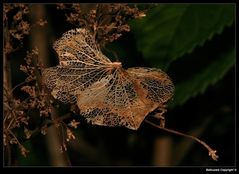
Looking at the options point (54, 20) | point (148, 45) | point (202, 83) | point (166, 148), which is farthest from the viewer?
point (166, 148)

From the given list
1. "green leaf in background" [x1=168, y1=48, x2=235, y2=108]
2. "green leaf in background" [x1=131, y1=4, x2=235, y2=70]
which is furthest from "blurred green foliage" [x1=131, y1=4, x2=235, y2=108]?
"green leaf in background" [x1=168, y1=48, x2=235, y2=108]

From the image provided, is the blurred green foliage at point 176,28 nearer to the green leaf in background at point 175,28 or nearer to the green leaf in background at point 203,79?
the green leaf in background at point 175,28

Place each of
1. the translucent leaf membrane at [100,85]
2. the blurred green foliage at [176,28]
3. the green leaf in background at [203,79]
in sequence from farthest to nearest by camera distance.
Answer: the green leaf in background at [203,79], the blurred green foliage at [176,28], the translucent leaf membrane at [100,85]

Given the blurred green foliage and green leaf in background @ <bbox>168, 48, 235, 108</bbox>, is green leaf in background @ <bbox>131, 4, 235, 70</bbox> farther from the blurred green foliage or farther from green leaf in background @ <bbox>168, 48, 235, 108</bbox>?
green leaf in background @ <bbox>168, 48, 235, 108</bbox>

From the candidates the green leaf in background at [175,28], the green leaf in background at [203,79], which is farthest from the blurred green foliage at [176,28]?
the green leaf in background at [203,79]

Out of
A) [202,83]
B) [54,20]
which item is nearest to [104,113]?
[202,83]

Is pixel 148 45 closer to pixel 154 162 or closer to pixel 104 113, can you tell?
pixel 104 113

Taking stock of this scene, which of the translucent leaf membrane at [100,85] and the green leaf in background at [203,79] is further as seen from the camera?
the green leaf in background at [203,79]
